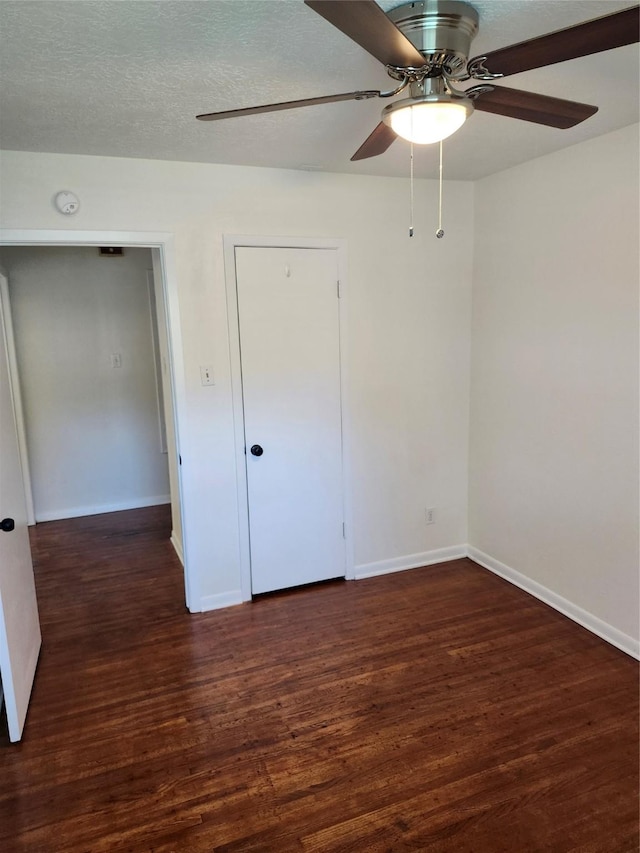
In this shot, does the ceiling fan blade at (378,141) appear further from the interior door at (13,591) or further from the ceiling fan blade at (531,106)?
the interior door at (13,591)

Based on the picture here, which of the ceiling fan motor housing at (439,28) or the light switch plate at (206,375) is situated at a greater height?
the ceiling fan motor housing at (439,28)

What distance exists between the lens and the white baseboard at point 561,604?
2.69 metres

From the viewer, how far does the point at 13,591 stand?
7.56ft

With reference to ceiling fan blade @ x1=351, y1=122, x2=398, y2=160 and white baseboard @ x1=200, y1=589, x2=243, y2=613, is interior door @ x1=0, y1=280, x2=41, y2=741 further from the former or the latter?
ceiling fan blade @ x1=351, y1=122, x2=398, y2=160

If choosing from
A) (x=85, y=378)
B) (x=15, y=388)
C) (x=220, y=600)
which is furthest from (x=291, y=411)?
(x=15, y=388)

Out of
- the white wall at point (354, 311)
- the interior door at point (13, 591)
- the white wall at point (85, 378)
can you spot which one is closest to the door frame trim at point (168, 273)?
the white wall at point (354, 311)

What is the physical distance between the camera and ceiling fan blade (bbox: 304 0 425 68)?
1.09 m

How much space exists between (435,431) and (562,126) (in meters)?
2.11

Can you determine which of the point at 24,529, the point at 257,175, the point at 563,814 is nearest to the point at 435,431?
the point at 257,175

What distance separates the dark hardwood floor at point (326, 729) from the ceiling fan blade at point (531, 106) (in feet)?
7.52

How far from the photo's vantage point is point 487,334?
3492 millimetres

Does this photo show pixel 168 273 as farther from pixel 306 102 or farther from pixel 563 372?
pixel 563 372

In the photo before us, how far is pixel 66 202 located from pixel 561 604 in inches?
133

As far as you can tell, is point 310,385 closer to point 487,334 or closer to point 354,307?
point 354,307
